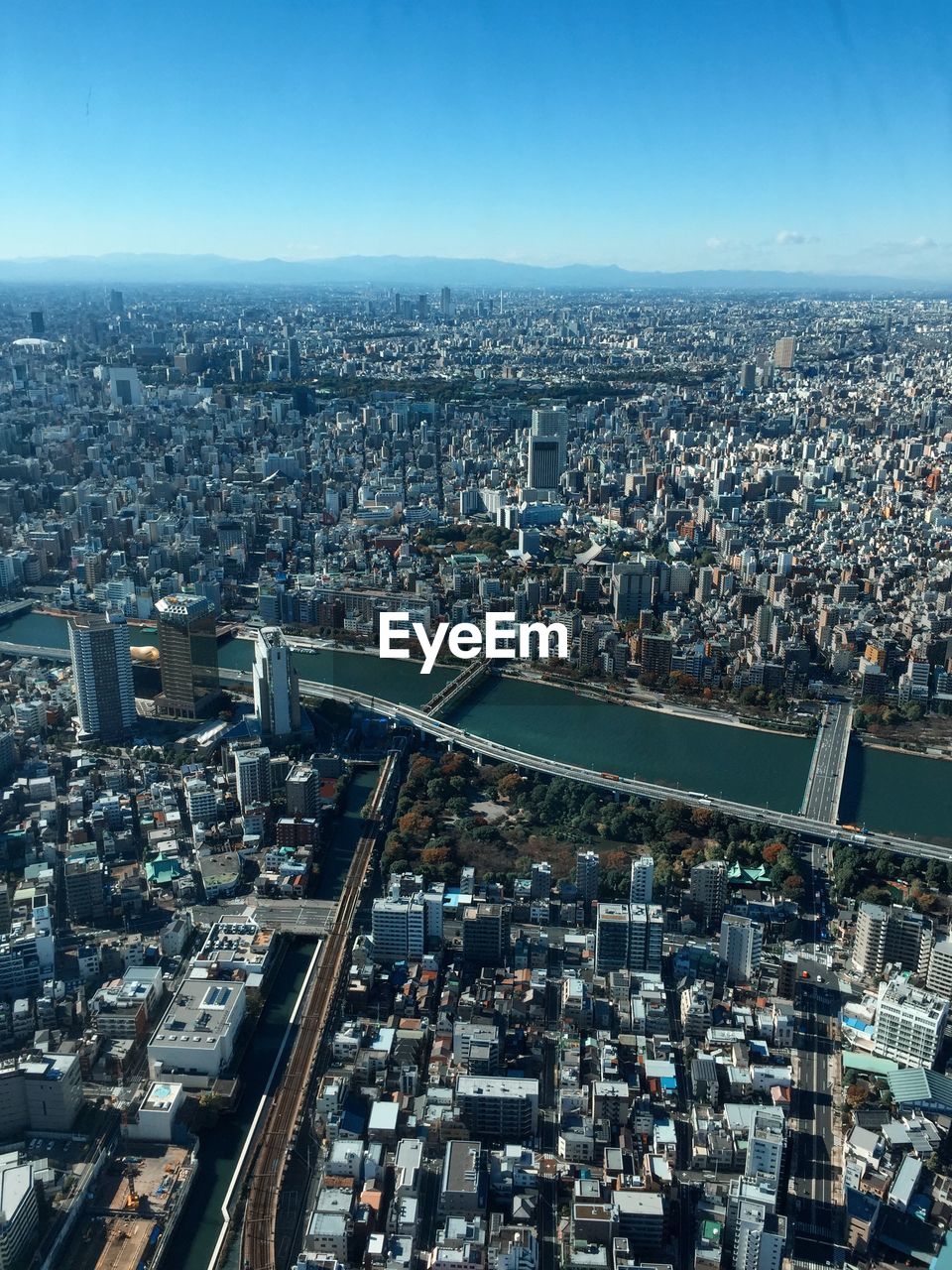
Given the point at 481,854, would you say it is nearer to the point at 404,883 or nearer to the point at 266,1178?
the point at 404,883

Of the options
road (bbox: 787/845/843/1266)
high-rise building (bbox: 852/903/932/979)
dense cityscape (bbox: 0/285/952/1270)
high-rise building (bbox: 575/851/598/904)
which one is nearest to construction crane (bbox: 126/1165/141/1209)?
dense cityscape (bbox: 0/285/952/1270)

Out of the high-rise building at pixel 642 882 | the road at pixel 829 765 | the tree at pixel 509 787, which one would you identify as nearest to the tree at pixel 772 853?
the road at pixel 829 765

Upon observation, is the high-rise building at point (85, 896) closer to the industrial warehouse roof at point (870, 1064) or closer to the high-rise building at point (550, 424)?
the industrial warehouse roof at point (870, 1064)

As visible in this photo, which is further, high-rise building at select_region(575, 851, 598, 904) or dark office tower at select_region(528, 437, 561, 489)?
dark office tower at select_region(528, 437, 561, 489)

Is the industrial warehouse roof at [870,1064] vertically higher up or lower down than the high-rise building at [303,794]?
lower down

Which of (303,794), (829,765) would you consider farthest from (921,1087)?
(303,794)

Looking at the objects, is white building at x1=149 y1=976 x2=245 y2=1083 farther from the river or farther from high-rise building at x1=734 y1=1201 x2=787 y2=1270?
the river
